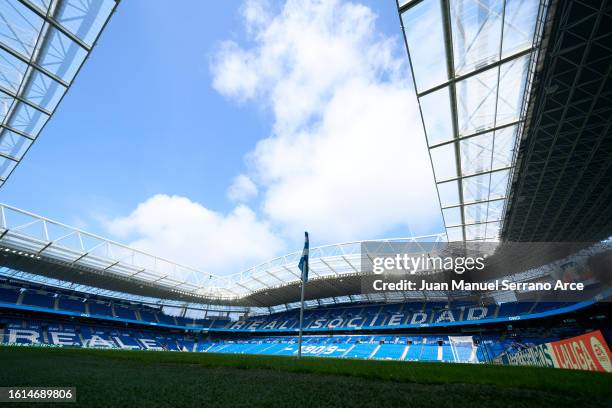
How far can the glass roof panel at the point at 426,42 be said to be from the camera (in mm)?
9086

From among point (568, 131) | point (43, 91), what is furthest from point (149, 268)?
point (568, 131)

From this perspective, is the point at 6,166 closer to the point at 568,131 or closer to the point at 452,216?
the point at 452,216

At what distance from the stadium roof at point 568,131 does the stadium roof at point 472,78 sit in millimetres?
549

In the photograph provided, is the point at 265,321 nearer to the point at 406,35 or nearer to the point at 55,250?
the point at 55,250

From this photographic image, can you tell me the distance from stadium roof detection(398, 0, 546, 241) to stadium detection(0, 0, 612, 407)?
0.06 m

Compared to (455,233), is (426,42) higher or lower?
lower

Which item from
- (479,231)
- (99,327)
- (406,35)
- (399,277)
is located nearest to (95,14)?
(406,35)

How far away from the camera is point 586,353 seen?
9.34 meters

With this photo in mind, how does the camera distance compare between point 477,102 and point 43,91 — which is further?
point 43,91

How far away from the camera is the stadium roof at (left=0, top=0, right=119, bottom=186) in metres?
9.55

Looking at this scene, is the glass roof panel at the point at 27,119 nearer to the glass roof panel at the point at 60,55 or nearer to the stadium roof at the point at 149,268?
the glass roof panel at the point at 60,55

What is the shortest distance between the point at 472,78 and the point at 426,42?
2487 millimetres

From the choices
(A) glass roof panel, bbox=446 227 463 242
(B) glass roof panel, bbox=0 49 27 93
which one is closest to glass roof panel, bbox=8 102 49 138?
(B) glass roof panel, bbox=0 49 27 93

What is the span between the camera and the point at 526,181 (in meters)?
16.1
